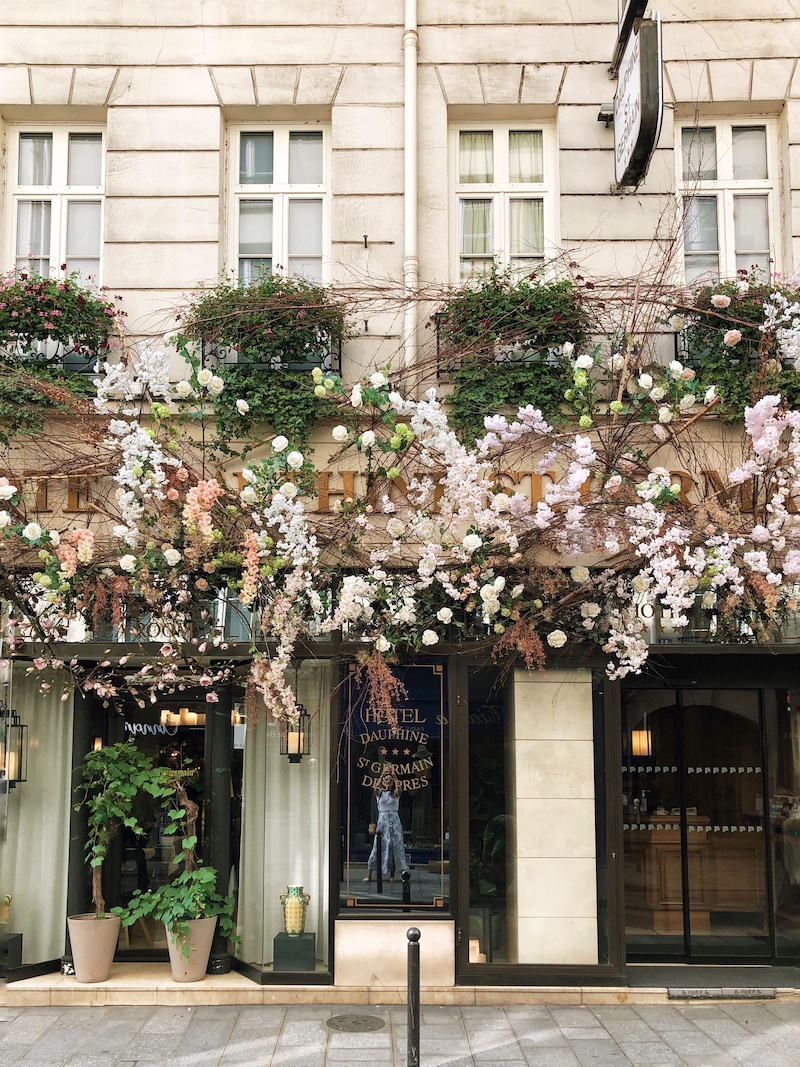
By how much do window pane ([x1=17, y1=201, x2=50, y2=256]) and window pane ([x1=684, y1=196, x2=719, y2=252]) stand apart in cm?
578

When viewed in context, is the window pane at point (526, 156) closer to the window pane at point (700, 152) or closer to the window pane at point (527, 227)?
the window pane at point (527, 227)

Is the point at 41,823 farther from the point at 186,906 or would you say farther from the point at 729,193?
the point at 729,193

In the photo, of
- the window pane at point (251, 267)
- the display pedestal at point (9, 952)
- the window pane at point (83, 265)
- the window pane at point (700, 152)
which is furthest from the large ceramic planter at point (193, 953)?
the window pane at point (700, 152)

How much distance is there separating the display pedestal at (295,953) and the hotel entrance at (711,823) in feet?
9.49

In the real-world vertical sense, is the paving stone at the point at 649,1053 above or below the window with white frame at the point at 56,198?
below

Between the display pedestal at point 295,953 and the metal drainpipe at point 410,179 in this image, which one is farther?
the metal drainpipe at point 410,179

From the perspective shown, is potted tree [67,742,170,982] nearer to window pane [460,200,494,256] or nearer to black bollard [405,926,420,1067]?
black bollard [405,926,420,1067]

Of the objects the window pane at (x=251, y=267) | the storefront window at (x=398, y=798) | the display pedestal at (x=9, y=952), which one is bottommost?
the display pedestal at (x=9, y=952)

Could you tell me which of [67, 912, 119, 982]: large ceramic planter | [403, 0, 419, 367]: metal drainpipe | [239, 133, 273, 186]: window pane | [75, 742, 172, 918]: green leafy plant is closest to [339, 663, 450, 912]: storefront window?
[75, 742, 172, 918]: green leafy plant

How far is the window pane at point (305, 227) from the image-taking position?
943 cm

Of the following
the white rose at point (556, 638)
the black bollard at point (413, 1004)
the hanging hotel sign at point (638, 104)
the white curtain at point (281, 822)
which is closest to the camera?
the black bollard at point (413, 1004)

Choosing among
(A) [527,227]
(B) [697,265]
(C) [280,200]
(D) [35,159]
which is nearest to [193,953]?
(C) [280,200]

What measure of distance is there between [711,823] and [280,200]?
22.6 ft

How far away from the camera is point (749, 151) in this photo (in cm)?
944
